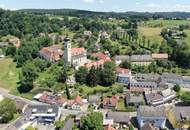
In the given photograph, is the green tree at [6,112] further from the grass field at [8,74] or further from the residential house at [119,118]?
the grass field at [8,74]

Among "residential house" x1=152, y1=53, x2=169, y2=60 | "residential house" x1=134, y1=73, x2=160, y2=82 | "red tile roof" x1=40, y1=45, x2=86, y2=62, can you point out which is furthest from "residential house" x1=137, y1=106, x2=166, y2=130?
"residential house" x1=152, y1=53, x2=169, y2=60

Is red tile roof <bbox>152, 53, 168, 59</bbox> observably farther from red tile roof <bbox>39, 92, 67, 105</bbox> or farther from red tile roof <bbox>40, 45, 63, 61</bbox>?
red tile roof <bbox>39, 92, 67, 105</bbox>

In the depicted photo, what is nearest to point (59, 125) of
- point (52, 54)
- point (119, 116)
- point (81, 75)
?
point (119, 116)

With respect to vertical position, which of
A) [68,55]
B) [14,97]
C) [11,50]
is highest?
[68,55]

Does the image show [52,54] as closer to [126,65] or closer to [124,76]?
[126,65]

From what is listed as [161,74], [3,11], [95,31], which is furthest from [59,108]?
[3,11]

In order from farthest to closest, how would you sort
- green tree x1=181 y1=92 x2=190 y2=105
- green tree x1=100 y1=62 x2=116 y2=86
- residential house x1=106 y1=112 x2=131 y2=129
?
green tree x1=100 y1=62 x2=116 y2=86, green tree x1=181 y1=92 x2=190 y2=105, residential house x1=106 y1=112 x2=131 y2=129
